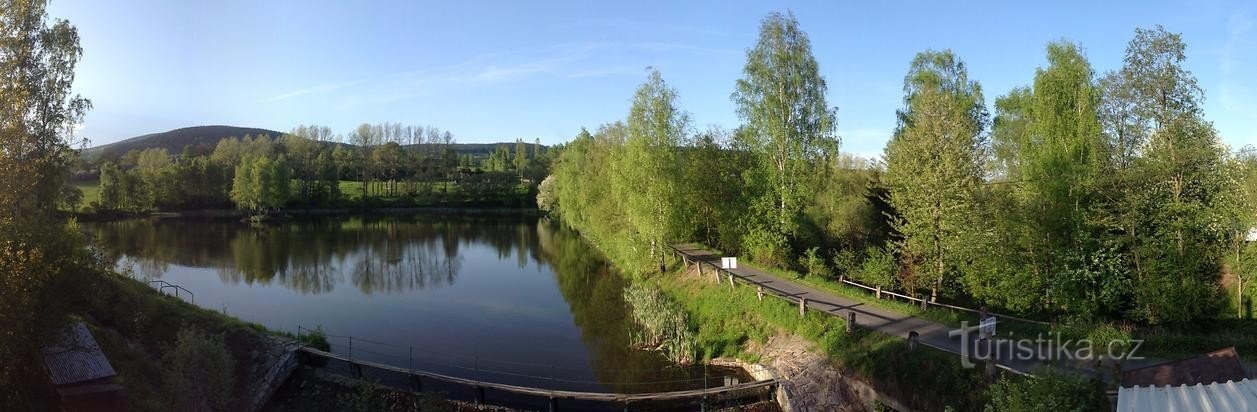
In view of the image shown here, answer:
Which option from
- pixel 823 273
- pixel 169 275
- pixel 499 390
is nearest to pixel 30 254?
pixel 499 390

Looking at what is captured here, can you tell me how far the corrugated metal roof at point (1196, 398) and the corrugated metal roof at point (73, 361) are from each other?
20.7 m

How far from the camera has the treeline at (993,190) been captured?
17.8 meters

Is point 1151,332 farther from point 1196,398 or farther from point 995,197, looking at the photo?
point 1196,398

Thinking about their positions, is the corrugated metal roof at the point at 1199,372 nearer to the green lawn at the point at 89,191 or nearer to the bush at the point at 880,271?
the bush at the point at 880,271

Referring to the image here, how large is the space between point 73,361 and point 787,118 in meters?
25.9

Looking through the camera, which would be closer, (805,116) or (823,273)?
(823,273)

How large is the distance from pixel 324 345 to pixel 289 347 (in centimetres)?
135

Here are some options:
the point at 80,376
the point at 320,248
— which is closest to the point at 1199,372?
the point at 80,376

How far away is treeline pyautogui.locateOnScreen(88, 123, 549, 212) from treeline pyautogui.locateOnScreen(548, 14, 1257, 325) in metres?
72.1

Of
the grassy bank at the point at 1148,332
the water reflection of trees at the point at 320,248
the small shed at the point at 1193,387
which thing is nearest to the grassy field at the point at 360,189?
the water reflection of trees at the point at 320,248

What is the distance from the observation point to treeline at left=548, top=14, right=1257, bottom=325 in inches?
699

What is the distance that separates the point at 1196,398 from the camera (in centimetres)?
865

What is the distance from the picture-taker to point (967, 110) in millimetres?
30578

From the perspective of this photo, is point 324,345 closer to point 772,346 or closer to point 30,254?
point 30,254
